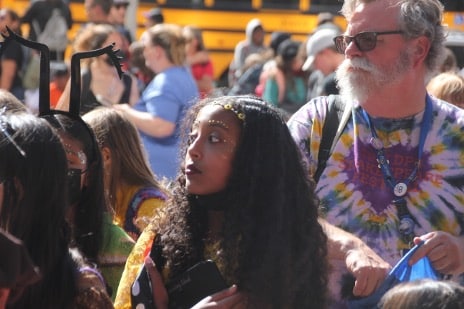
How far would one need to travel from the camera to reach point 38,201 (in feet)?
9.86

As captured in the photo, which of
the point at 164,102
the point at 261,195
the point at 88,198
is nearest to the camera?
the point at 261,195

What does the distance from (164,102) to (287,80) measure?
4352mm

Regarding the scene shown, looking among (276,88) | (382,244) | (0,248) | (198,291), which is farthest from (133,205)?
(276,88)

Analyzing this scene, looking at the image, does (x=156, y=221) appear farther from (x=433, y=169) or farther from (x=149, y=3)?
(x=149, y=3)

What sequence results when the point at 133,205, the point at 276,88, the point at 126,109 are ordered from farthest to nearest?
the point at 276,88 → the point at 126,109 → the point at 133,205

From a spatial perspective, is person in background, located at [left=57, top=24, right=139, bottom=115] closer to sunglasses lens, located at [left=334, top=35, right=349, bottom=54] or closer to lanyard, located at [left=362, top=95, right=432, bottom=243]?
sunglasses lens, located at [left=334, top=35, right=349, bottom=54]

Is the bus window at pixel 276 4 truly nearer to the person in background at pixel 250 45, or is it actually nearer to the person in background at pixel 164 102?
the person in background at pixel 250 45

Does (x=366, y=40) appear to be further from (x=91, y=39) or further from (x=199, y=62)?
(x=199, y=62)

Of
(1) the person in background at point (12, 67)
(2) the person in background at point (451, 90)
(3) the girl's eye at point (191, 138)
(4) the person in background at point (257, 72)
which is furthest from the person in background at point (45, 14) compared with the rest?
(3) the girl's eye at point (191, 138)

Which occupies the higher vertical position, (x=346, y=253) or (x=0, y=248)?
(x=0, y=248)

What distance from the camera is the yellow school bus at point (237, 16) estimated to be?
55.4 ft

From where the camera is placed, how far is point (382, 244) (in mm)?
4184

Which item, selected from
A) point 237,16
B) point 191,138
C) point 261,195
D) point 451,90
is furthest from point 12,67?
point 261,195

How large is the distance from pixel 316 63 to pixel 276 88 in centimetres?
195
